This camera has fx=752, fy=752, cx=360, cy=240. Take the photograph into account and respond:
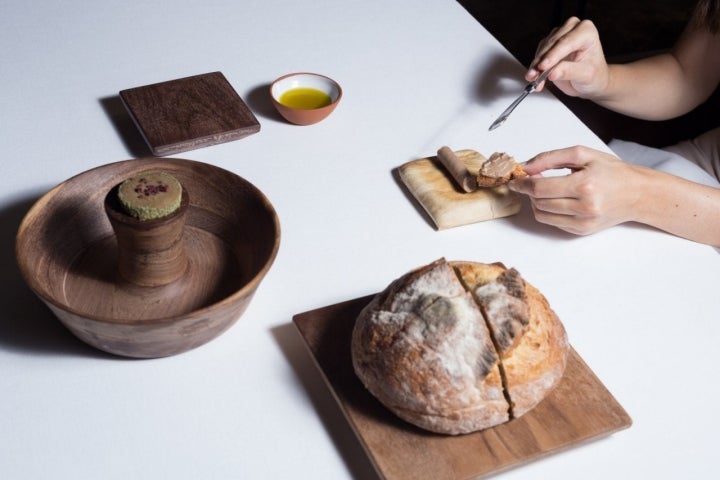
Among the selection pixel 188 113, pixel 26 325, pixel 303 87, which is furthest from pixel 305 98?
pixel 26 325

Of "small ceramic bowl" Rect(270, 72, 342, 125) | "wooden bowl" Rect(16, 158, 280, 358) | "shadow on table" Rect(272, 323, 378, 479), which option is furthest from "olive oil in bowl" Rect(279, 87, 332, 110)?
"shadow on table" Rect(272, 323, 378, 479)

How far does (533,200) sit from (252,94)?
1.87 feet

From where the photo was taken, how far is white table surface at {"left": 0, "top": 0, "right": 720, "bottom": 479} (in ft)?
2.80

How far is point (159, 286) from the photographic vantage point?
3.21 feet

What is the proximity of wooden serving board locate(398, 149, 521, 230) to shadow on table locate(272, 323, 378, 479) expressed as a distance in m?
0.31

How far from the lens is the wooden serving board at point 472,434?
801 mm

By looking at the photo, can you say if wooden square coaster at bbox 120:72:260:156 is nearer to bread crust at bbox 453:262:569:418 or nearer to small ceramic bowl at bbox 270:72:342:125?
small ceramic bowl at bbox 270:72:342:125

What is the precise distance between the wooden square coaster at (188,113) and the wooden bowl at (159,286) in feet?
0.61

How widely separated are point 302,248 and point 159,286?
0.74ft

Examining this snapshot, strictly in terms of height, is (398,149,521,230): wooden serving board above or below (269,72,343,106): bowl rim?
above

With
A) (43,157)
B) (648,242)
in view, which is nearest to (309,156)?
(43,157)

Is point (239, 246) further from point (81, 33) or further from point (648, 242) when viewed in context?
point (81, 33)

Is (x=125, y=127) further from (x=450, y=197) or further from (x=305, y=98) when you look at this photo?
(x=450, y=197)

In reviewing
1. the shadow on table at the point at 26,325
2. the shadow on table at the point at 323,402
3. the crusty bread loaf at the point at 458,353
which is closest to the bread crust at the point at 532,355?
the crusty bread loaf at the point at 458,353
